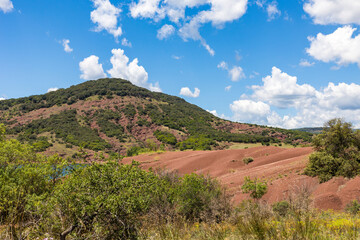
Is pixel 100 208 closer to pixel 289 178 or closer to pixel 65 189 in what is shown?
pixel 65 189

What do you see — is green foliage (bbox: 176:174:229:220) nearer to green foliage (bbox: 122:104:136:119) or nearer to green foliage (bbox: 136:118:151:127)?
green foliage (bbox: 136:118:151:127)

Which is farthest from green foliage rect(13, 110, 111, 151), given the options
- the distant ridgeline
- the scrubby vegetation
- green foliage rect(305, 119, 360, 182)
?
the scrubby vegetation

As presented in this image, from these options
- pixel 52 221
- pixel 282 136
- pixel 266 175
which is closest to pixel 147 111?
pixel 282 136

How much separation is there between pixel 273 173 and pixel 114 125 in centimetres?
10402

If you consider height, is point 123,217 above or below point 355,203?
above

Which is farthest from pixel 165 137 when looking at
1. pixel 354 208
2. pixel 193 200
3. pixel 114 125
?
pixel 354 208

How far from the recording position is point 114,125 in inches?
4872

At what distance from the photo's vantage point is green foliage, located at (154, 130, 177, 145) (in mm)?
105375

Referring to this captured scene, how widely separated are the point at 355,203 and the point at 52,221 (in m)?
20.0

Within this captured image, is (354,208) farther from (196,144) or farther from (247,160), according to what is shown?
(196,144)

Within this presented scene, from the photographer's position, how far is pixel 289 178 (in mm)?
26938

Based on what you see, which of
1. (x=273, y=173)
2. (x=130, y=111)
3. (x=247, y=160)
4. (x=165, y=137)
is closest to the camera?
(x=273, y=173)

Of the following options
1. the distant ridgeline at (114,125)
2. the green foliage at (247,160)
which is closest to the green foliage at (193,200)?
the green foliage at (247,160)

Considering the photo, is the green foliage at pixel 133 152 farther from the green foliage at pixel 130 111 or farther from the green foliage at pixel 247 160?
the green foliage at pixel 130 111
